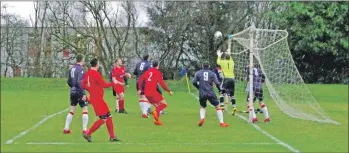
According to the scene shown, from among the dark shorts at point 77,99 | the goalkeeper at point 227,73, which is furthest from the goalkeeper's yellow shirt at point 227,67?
the dark shorts at point 77,99

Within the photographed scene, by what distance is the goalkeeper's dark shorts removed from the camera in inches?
742

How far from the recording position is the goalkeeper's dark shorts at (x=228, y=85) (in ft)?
61.8

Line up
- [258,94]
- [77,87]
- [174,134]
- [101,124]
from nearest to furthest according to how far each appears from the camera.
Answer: [101,124], [77,87], [174,134], [258,94]

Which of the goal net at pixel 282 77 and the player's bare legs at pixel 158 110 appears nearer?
the player's bare legs at pixel 158 110

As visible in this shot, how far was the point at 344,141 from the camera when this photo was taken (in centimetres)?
1310

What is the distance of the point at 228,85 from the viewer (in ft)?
62.0

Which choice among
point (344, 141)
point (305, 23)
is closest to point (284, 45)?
point (344, 141)

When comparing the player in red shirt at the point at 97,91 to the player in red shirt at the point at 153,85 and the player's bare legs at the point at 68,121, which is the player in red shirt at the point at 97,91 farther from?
the player in red shirt at the point at 153,85

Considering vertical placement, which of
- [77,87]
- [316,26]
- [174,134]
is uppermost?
[316,26]

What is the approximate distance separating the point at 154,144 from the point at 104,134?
2004mm

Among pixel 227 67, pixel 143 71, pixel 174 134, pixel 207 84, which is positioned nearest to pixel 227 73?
pixel 227 67

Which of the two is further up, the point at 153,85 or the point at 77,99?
the point at 153,85

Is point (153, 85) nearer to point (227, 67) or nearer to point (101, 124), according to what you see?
point (227, 67)

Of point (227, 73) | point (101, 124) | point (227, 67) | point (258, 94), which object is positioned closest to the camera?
point (101, 124)
